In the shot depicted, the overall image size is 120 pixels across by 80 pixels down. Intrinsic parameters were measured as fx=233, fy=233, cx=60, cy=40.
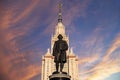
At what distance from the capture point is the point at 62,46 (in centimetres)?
2092

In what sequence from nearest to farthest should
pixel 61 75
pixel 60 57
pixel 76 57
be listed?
pixel 61 75
pixel 60 57
pixel 76 57

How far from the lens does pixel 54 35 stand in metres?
131

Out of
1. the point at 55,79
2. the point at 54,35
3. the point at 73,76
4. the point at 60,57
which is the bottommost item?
the point at 55,79

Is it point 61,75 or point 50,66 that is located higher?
point 50,66

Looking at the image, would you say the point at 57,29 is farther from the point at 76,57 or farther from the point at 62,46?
the point at 62,46

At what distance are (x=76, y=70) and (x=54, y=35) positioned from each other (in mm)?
24560

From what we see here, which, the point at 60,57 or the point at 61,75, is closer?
the point at 61,75

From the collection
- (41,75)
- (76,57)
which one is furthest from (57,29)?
(41,75)

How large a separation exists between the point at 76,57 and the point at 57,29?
19.7 m

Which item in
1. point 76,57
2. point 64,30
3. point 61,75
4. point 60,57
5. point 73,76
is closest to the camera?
point 61,75

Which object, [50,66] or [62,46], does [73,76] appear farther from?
[62,46]

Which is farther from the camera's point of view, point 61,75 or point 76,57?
point 76,57

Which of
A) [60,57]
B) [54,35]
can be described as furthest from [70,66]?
[60,57]

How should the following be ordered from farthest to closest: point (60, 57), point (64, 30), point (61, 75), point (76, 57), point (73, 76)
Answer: point (64, 30)
point (76, 57)
point (73, 76)
point (60, 57)
point (61, 75)
